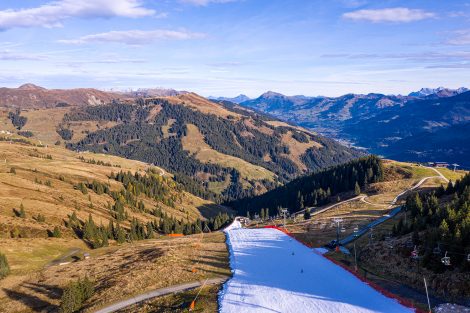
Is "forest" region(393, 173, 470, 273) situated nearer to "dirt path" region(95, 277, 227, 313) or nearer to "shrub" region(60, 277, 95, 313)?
"dirt path" region(95, 277, 227, 313)

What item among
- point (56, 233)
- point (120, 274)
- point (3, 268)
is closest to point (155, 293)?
point (120, 274)

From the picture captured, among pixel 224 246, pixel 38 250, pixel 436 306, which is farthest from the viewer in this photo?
pixel 38 250

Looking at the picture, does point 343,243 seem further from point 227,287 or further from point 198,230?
point 198,230

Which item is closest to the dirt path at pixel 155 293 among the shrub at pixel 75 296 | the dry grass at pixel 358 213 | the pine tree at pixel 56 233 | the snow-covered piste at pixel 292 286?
the snow-covered piste at pixel 292 286

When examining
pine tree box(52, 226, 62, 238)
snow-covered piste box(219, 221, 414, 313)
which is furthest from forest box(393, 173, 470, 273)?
pine tree box(52, 226, 62, 238)

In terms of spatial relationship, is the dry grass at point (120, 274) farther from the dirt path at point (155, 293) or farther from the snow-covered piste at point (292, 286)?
the snow-covered piste at point (292, 286)

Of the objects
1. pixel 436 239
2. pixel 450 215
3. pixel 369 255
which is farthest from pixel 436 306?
pixel 369 255
